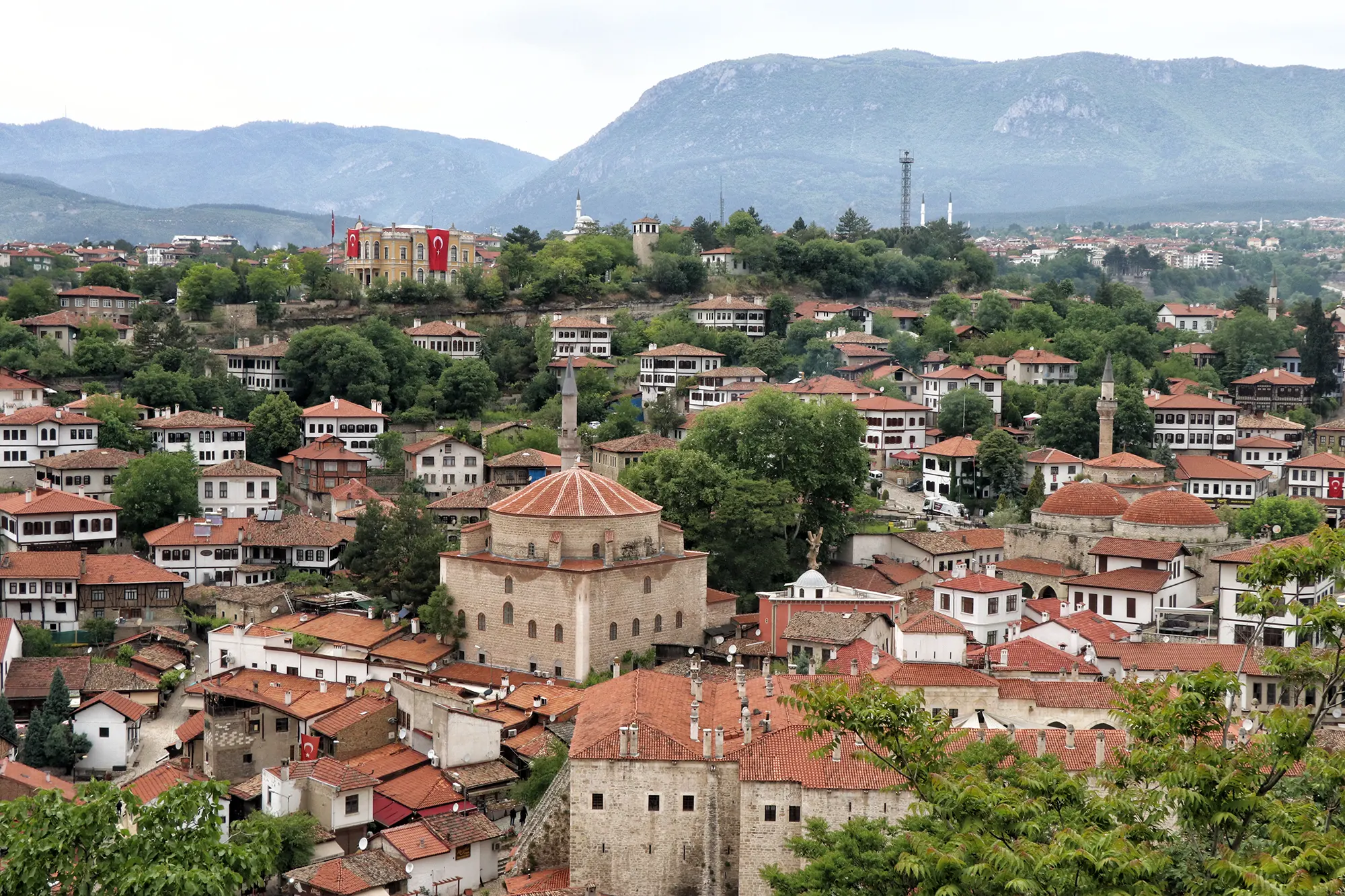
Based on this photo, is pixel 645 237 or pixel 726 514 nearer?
pixel 726 514

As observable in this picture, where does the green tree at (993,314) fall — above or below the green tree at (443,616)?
above

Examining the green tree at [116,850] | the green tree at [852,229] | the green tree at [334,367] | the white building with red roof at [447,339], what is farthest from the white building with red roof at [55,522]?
the green tree at [852,229]

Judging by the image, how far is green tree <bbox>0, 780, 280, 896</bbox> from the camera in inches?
714

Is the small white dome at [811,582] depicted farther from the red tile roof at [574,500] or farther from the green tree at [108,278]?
the green tree at [108,278]

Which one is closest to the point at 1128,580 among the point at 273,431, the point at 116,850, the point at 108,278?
the point at 116,850

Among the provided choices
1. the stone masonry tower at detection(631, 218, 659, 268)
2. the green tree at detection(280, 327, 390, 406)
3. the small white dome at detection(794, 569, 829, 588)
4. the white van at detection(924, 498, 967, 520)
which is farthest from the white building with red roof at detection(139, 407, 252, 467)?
the stone masonry tower at detection(631, 218, 659, 268)

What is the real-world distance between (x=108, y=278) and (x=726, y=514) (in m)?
44.1

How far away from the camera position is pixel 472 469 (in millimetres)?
59750

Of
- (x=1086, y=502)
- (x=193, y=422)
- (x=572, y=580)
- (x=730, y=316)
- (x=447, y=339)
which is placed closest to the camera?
(x=572, y=580)

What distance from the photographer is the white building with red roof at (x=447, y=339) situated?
72.7 meters

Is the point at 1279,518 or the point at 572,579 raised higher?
the point at 1279,518

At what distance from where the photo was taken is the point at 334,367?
66000mm

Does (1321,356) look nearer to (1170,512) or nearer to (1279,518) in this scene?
(1279,518)

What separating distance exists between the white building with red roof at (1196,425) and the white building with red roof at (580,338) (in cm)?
2376
